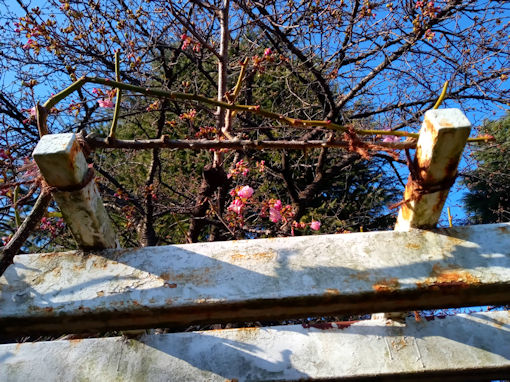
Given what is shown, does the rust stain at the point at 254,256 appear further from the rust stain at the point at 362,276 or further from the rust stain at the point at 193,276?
the rust stain at the point at 362,276

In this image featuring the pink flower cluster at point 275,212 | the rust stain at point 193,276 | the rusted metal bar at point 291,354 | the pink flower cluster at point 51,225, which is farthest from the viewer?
the pink flower cluster at point 51,225

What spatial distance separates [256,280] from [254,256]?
0.30ft

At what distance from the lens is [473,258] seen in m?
1.01

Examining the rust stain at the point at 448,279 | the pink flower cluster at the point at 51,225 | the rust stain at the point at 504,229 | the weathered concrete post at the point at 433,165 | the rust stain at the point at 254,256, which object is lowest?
the pink flower cluster at the point at 51,225

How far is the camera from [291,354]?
1.30 metres

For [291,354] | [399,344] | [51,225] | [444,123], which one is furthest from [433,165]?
[51,225]

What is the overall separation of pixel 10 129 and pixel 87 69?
39.6 inches

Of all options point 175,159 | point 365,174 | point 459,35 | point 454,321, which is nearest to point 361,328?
point 454,321

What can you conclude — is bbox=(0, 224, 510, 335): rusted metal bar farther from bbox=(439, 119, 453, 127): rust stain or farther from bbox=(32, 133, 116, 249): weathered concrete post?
bbox=(439, 119, 453, 127): rust stain

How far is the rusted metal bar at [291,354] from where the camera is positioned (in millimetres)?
Result: 1228

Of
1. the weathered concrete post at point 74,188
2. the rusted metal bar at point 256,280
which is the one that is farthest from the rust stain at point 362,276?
the weathered concrete post at point 74,188

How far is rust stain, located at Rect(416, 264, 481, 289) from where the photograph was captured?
0.95 metres

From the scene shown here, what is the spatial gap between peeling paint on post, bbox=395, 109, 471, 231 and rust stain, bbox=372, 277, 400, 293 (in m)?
0.23

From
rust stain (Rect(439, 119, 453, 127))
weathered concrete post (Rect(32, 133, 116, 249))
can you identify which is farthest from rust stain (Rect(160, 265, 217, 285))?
rust stain (Rect(439, 119, 453, 127))
